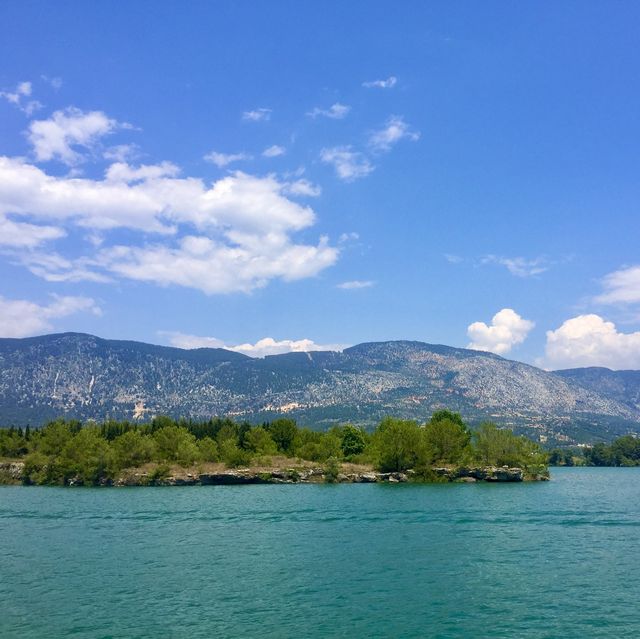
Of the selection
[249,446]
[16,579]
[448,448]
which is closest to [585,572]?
[16,579]

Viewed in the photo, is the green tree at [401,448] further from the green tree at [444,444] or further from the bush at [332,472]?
the bush at [332,472]

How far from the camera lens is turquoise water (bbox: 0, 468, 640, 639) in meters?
30.9

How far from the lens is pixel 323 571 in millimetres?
42750

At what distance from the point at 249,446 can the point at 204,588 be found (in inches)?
4861

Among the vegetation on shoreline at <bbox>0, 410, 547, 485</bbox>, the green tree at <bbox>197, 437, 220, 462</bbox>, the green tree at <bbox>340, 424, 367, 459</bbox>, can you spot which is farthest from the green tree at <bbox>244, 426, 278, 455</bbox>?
the green tree at <bbox>340, 424, 367, 459</bbox>

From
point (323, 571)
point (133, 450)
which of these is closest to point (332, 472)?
point (133, 450)

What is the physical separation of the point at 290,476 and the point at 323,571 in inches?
3774

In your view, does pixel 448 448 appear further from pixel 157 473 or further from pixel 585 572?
pixel 585 572

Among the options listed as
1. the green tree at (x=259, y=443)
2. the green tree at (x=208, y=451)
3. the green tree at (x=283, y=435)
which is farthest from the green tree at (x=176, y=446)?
the green tree at (x=283, y=435)

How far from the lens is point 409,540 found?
180ft

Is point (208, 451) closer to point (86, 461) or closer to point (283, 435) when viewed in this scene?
point (86, 461)

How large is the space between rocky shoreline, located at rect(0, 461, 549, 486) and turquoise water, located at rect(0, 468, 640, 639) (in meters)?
48.2

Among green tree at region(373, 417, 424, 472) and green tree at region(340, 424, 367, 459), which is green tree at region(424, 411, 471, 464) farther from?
green tree at region(340, 424, 367, 459)

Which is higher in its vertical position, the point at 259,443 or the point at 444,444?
the point at 444,444
